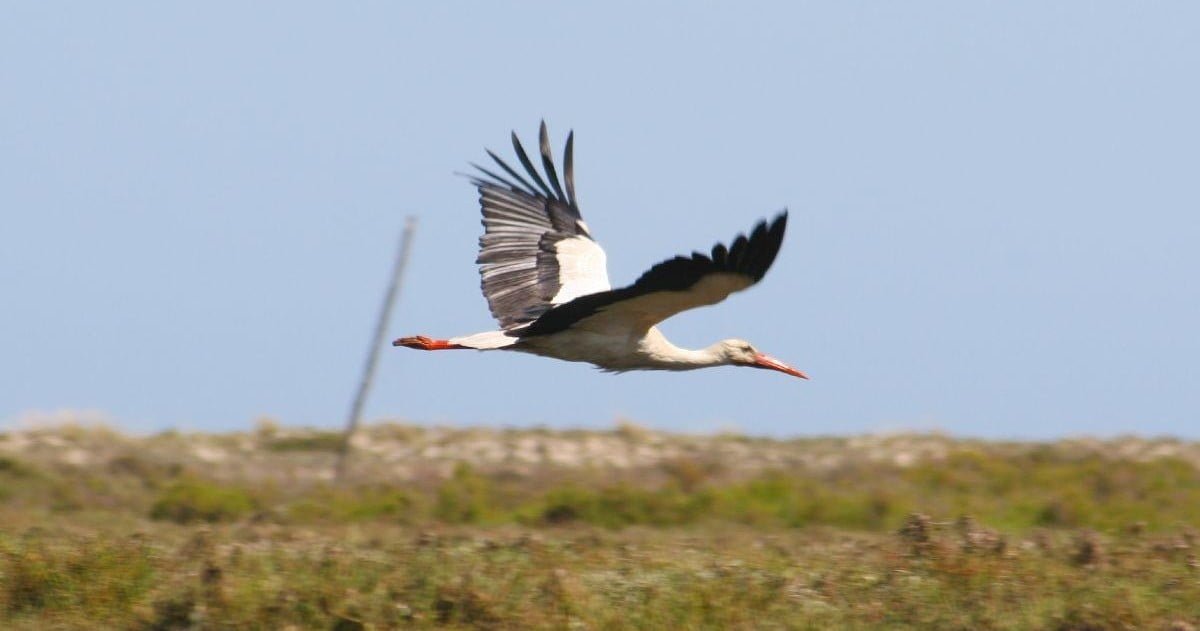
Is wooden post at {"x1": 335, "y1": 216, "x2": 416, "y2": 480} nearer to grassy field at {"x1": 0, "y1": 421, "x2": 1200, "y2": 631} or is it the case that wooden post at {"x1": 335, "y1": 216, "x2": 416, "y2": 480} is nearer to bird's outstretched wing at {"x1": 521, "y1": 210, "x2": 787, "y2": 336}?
grassy field at {"x1": 0, "y1": 421, "x2": 1200, "y2": 631}

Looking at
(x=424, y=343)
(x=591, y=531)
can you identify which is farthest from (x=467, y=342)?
(x=591, y=531)

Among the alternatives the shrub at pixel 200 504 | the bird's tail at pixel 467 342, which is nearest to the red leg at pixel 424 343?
the bird's tail at pixel 467 342

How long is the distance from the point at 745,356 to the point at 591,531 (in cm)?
288

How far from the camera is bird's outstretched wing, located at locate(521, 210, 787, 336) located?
7941 mm

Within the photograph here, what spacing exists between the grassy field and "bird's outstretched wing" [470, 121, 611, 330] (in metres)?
1.47

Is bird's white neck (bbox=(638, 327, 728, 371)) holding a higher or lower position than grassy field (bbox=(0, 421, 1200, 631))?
higher

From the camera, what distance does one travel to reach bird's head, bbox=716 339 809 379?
10.6m

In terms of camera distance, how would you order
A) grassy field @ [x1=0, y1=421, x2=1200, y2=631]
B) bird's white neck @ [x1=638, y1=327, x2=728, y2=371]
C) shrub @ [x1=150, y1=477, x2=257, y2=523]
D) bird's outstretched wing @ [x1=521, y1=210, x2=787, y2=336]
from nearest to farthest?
grassy field @ [x1=0, y1=421, x2=1200, y2=631]
bird's outstretched wing @ [x1=521, y1=210, x2=787, y2=336]
bird's white neck @ [x1=638, y1=327, x2=728, y2=371]
shrub @ [x1=150, y1=477, x2=257, y2=523]

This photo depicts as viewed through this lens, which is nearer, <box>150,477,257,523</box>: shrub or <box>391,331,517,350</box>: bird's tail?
<box>391,331,517,350</box>: bird's tail

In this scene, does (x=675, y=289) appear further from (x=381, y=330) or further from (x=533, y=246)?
(x=381, y=330)

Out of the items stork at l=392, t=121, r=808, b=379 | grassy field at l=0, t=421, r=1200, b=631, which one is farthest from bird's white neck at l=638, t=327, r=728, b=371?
grassy field at l=0, t=421, r=1200, b=631

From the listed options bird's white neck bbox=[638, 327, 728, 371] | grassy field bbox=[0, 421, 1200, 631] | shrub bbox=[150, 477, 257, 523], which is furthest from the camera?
shrub bbox=[150, 477, 257, 523]

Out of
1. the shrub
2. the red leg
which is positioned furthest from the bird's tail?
the shrub

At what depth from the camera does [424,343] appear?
1066 centimetres
